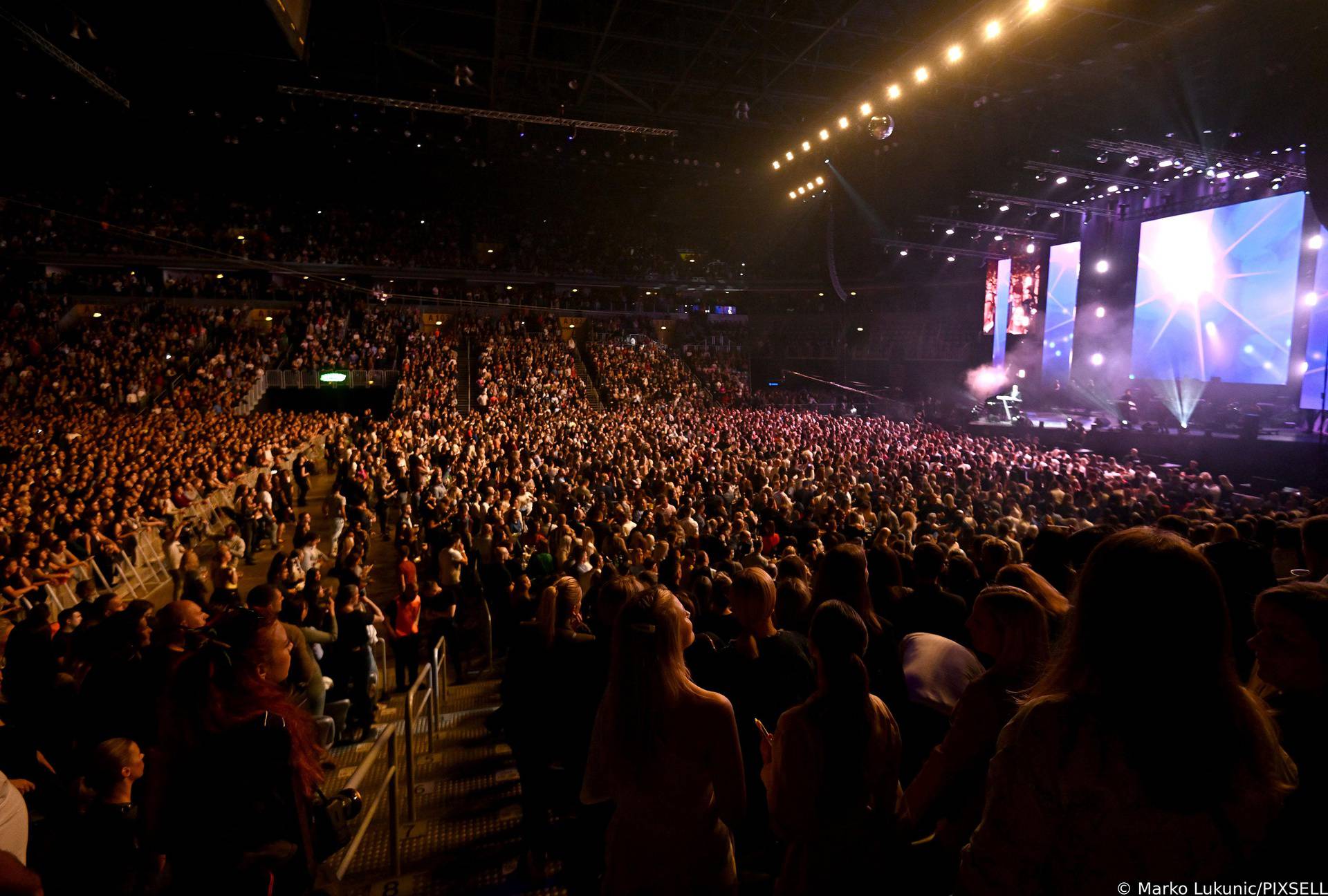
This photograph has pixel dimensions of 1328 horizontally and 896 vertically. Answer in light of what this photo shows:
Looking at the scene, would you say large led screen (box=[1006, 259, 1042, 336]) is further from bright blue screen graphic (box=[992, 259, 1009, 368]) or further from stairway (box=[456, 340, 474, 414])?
stairway (box=[456, 340, 474, 414])

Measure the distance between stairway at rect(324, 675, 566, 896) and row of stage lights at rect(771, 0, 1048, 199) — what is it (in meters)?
12.3

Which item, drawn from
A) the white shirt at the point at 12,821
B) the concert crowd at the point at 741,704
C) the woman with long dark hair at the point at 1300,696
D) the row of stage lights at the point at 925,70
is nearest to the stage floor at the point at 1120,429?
the row of stage lights at the point at 925,70

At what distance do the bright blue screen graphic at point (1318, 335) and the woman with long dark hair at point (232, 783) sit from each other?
2090 cm

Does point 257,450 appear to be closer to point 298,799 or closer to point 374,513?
point 374,513

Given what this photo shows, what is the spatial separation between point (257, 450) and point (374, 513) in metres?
Result: 4.66

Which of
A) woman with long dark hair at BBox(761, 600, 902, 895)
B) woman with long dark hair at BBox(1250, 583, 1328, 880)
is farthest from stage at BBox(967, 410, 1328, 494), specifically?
woman with long dark hair at BBox(761, 600, 902, 895)

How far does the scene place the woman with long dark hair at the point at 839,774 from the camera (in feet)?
4.92

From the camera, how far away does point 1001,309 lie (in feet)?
89.5

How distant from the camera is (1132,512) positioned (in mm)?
8430

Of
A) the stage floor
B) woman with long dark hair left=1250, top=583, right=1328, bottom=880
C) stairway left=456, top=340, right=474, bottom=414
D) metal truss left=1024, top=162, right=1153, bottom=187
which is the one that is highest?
metal truss left=1024, top=162, right=1153, bottom=187

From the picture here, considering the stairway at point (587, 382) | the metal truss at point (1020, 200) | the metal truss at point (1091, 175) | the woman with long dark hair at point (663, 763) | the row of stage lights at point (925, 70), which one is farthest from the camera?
the stairway at point (587, 382)

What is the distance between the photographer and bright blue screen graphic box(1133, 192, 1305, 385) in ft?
53.2

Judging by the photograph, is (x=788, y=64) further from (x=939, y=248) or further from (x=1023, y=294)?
(x=1023, y=294)

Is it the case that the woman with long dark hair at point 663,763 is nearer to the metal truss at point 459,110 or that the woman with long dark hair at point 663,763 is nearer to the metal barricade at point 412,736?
the metal barricade at point 412,736
